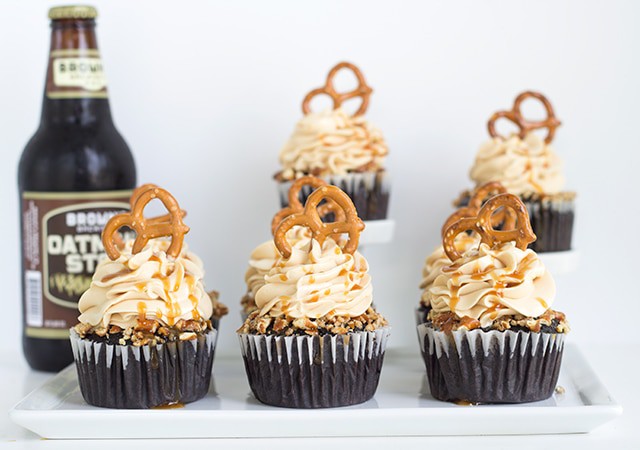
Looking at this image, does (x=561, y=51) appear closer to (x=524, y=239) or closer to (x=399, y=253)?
(x=399, y=253)

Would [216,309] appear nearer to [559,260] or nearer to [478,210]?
[478,210]

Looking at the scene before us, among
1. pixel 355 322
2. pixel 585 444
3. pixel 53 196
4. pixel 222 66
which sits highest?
pixel 222 66

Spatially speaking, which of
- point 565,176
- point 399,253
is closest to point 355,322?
point 399,253

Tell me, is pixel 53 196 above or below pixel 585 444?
above

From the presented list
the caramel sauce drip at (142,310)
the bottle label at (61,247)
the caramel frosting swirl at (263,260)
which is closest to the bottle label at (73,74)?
the bottle label at (61,247)

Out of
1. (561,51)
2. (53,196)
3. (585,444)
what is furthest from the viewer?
(561,51)

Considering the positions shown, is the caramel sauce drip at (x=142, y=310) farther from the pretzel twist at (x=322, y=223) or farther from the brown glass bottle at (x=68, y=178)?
the brown glass bottle at (x=68, y=178)

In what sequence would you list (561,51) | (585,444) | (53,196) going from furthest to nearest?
(561,51), (53,196), (585,444)

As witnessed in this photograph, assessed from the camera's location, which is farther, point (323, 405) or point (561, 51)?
point (561, 51)
